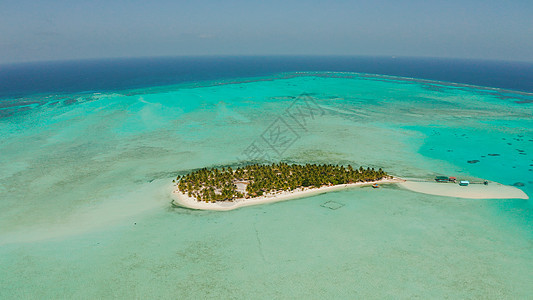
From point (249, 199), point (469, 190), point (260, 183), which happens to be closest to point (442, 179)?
point (469, 190)

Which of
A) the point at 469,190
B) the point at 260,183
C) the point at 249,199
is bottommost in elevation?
the point at 249,199

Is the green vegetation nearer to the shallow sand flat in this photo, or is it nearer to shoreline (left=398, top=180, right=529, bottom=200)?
shoreline (left=398, top=180, right=529, bottom=200)

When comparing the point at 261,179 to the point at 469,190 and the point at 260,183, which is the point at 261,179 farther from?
the point at 469,190

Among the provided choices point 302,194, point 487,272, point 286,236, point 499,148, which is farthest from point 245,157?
point 499,148

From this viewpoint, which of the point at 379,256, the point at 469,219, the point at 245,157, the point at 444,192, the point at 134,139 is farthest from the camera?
the point at 134,139

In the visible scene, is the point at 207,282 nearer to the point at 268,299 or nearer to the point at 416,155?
the point at 268,299

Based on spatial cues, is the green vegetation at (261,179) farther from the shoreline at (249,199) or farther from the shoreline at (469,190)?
the shoreline at (469,190)

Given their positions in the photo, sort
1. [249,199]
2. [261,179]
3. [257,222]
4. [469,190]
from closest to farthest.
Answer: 1. [257,222]
2. [249,199]
3. [469,190]
4. [261,179]
